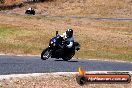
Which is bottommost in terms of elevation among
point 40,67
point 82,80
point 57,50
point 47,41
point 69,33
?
point 47,41

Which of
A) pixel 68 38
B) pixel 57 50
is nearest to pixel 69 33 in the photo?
pixel 68 38

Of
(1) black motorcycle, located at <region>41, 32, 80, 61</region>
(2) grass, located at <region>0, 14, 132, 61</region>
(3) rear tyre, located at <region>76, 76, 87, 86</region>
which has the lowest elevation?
(2) grass, located at <region>0, 14, 132, 61</region>

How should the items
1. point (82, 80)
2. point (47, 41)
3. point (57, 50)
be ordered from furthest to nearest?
point (47, 41)
point (57, 50)
point (82, 80)

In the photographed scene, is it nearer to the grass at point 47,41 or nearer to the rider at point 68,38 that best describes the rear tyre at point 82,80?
the rider at point 68,38

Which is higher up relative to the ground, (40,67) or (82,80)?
(82,80)

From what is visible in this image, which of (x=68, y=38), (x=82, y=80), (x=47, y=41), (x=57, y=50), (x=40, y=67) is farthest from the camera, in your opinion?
(x=47, y=41)

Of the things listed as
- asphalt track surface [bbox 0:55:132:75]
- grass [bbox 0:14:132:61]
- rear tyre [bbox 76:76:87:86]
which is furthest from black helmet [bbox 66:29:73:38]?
rear tyre [bbox 76:76:87:86]

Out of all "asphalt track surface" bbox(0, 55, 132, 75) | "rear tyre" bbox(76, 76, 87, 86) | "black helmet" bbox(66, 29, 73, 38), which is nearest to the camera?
"rear tyre" bbox(76, 76, 87, 86)

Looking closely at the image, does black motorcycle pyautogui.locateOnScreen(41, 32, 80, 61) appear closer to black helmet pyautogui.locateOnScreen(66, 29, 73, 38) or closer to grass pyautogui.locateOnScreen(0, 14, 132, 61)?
black helmet pyautogui.locateOnScreen(66, 29, 73, 38)

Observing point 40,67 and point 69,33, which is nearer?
point 40,67

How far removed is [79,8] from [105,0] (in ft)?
24.4

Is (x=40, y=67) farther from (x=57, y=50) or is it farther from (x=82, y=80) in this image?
(x=57, y=50)

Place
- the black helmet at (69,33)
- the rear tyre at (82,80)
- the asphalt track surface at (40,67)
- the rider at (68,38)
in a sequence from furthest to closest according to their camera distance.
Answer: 1. the rider at (68,38)
2. the black helmet at (69,33)
3. the asphalt track surface at (40,67)
4. the rear tyre at (82,80)

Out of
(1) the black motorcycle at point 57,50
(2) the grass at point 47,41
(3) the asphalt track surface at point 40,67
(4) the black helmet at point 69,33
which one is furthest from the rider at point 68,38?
(2) the grass at point 47,41
